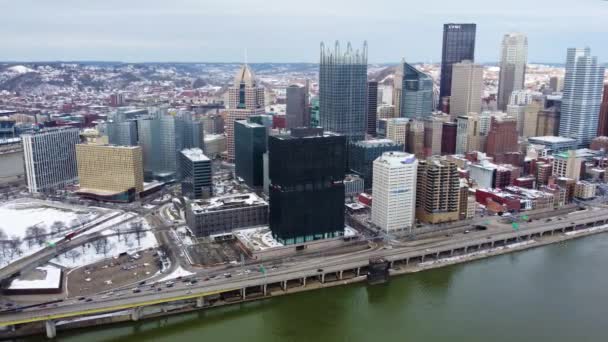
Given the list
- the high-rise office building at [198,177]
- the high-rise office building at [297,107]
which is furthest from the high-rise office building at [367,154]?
the high-rise office building at [297,107]

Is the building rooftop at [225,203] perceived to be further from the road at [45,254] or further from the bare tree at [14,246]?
the bare tree at [14,246]

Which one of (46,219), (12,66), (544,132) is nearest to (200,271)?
(46,219)

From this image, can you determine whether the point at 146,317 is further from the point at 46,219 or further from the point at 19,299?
the point at 46,219

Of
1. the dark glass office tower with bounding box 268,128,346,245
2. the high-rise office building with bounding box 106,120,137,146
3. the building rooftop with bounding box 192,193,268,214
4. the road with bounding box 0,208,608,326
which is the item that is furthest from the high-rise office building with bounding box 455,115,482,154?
the high-rise office building with bounding box 106,120,137,146

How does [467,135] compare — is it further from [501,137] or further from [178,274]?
[178,274]

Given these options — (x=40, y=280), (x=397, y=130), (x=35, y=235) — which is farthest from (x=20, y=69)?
(x=40, y=280)

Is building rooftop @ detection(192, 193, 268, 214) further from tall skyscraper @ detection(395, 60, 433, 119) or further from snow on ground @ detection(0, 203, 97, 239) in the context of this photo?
tall skyscraper @ detection(395, 60, 433, 119)
